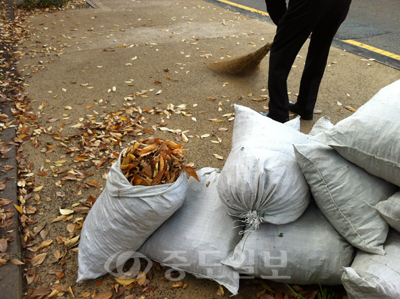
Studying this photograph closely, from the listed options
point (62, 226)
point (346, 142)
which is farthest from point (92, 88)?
point (346, 142)

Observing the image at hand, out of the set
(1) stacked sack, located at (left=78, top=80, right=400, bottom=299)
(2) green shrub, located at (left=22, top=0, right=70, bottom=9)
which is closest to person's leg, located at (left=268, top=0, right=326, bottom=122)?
(1) stacked sack, located at (left=78, top=80, right=400, bottom=299)

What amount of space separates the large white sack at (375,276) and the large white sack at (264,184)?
338 mm

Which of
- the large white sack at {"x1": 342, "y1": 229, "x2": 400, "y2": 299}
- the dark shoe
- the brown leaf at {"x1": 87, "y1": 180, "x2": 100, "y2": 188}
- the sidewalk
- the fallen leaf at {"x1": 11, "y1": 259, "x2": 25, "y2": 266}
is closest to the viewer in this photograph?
the large white sack at {"x1": 342, "y1": 229, "x2": 400, "y2": 299}

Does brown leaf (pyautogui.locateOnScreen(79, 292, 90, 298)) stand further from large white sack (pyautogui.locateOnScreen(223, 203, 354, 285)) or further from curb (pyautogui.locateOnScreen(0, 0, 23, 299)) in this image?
large white sack (pyautogui.locateOnScreen(223, 203, 354, 285))

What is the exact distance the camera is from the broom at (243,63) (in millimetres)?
3691

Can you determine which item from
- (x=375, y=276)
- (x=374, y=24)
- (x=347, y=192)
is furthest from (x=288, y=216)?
(x=374, y=24)

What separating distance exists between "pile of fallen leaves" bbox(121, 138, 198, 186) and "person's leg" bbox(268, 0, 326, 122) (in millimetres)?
1333

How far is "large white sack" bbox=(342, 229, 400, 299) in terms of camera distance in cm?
121

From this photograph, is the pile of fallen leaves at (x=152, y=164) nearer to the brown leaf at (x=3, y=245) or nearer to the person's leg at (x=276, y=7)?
the brown leaf at (x=3, y=245)

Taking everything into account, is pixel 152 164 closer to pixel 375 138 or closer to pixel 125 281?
pixel 125 281

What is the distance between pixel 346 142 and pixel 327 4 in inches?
55.7

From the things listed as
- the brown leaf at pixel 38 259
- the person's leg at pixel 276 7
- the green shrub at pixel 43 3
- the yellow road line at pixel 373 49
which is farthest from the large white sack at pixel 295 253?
the green shrub at pixel 43 3

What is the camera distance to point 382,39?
494cm

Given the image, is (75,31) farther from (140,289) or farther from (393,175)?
(393,175)
